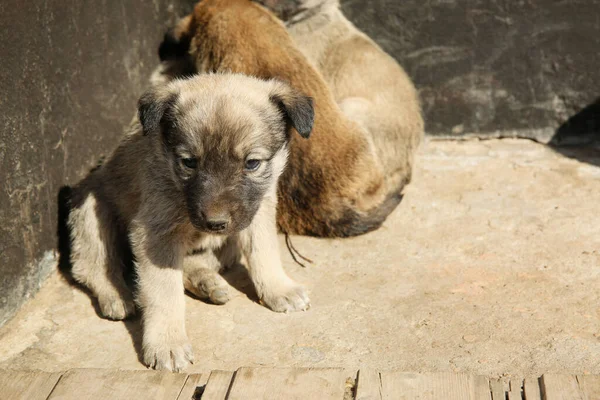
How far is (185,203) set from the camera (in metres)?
4.61

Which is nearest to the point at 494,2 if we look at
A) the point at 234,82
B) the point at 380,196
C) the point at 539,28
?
the point at 539,28

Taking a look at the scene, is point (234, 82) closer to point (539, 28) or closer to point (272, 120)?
point (272, 120)

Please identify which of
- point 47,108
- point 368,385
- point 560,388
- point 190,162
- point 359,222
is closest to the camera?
point 560,388

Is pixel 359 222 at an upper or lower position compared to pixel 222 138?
lower

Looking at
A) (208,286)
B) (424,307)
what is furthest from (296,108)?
(424,307)

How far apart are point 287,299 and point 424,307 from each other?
2.66 ft

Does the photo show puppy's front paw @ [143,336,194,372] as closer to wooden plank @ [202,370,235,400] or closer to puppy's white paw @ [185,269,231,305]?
wooden plank @ [202,370,235,400]

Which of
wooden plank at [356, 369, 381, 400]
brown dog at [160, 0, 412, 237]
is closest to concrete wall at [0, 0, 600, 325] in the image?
→ brown dog at [160, 0, 412, 237]

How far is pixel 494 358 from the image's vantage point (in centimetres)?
435

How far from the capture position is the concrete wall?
4875mm

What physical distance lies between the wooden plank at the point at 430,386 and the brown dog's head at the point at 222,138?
4.00 feet

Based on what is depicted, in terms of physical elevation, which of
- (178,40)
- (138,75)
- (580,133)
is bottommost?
(580,133)

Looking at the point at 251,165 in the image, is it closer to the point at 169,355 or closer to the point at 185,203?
the point at 185,203

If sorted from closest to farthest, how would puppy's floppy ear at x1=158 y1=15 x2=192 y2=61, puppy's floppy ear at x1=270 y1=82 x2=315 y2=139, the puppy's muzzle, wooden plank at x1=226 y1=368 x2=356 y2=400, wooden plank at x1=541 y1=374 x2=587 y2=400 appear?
wooden plank at x1=541 y1=374 x2=587 y2=400
wooden plank at x1=226 y1=368 x2=356 y2=400
the puppy's muzzle
puppy's floppy ear at x1=270 y1=82 x2=315 y2=139
puppy's floppy ear at x1=158 y1=15 x2=192 y2=61
